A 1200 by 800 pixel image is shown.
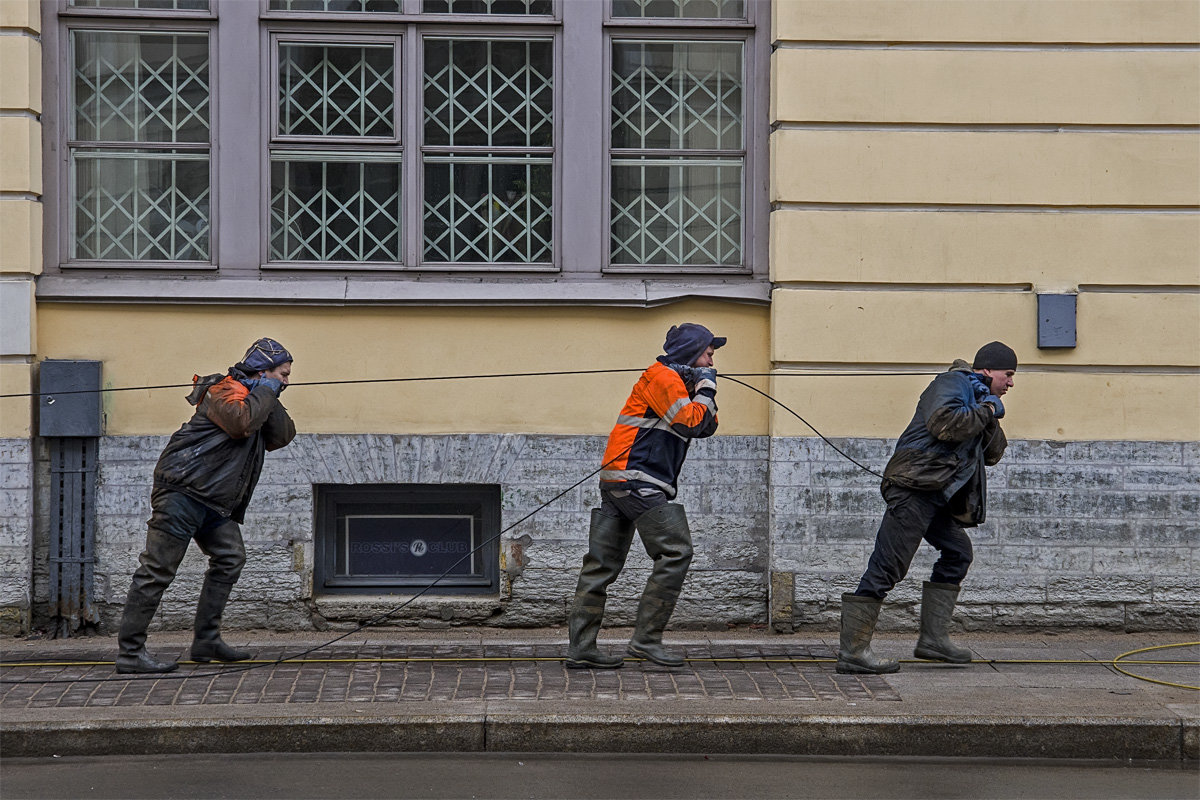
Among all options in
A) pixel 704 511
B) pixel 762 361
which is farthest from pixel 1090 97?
pixel 704 511

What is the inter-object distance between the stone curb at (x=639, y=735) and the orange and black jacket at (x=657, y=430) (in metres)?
1.41

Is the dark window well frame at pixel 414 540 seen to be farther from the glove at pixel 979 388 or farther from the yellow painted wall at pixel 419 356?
the glove at pixel 979 388

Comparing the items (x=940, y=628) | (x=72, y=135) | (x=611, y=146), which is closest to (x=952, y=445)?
(x=940, y=628)

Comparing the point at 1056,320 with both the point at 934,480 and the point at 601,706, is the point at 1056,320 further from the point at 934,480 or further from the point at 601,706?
the point at 601,706

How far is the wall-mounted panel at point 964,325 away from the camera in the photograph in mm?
8391

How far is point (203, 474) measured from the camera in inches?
277

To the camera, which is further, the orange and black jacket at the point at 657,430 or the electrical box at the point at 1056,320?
the electrical box at the point at 1056,320

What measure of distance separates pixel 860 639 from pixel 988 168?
3.11 meters

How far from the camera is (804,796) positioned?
17.9 feet

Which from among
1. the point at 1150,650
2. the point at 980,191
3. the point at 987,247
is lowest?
the point at 1150,650

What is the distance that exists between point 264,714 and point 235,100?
4.11 metres

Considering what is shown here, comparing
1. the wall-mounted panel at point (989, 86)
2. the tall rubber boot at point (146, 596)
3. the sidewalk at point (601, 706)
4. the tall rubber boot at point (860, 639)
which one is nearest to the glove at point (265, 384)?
the tall rubber boot at point (146, 596)

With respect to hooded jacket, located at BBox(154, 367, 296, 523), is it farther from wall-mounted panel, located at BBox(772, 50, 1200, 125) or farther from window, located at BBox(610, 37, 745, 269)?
wall-mounted panel, located at BBox(772, 50, 1200, 125)

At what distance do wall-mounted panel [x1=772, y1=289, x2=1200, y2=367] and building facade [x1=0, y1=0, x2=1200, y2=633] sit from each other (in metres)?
0.02
